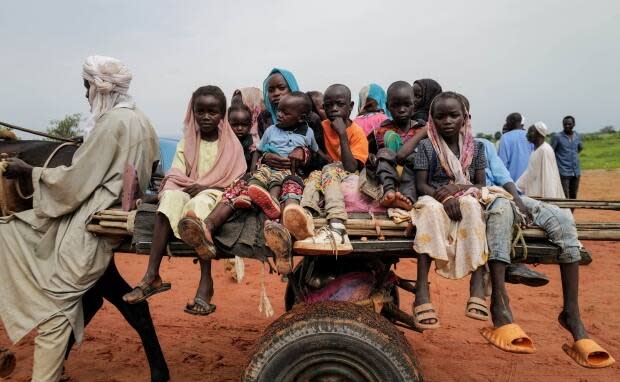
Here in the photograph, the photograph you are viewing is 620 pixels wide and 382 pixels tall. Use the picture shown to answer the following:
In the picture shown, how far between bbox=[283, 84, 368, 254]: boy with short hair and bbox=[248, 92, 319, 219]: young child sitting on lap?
0.48 feet

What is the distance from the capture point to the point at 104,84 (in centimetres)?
346

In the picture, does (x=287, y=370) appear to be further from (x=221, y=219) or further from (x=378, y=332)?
(x=221, y=219)

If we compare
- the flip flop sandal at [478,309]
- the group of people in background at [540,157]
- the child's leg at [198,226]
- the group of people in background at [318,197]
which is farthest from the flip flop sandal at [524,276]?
the group of people in background at [540,157]

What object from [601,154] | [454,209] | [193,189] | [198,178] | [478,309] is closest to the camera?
[478,309]

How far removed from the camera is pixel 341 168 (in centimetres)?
332

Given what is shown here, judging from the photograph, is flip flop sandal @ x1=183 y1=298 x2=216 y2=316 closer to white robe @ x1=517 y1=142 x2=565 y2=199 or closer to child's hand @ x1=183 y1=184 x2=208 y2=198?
child's hand @ x1=183 y1=184 x2=208 y2=198

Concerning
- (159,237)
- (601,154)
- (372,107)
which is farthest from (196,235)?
(601,154)

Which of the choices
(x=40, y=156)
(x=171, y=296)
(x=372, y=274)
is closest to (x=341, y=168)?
(x=372, y=274)

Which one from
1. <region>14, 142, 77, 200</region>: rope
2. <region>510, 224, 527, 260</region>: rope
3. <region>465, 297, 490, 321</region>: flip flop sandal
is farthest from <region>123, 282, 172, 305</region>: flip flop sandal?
<region>510, 224, 527, 260</region>: rope

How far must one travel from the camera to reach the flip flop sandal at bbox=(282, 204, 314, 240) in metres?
2.46

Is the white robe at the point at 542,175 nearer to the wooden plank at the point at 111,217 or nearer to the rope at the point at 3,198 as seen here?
the wooden plank at the point at 111,217

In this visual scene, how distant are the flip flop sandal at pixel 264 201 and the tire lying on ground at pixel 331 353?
0.62m

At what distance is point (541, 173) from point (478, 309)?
5.96 meters

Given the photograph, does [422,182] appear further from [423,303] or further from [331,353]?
[331,353]
